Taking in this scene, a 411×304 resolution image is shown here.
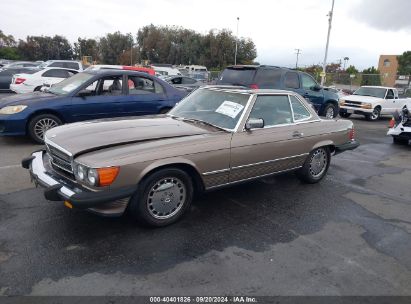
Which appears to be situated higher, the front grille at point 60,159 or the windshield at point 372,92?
the windshield at point 372,92

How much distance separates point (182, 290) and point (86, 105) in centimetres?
535

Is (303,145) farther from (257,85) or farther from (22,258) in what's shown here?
(257,85)

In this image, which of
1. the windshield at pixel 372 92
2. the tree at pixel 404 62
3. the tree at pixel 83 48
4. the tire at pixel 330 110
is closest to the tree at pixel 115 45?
the tree at pixel 83 48

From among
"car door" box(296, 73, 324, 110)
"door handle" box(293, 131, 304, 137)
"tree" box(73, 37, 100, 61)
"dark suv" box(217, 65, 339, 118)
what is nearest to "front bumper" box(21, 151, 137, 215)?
"door handle" box(293, 131, 304, 137)

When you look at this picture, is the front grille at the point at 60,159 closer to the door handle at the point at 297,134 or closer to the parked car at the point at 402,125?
the door handle at the point at 297,134

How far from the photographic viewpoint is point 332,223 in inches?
166

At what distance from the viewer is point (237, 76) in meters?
9.96

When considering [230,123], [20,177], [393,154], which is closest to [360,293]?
[230,123]

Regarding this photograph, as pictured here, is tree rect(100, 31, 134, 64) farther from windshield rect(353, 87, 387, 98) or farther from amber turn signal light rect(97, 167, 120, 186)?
amber turn signal light rect(97, 167, 120, 186)

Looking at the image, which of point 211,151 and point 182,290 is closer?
point 182,290

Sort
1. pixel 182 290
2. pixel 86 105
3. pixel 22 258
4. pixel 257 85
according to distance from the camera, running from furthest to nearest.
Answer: pixel 257 85 < pixel 86 105 < pixel 22 258 < pixel 182 290

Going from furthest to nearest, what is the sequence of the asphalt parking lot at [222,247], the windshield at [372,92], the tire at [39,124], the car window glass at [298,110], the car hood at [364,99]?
the windshield at [372,92] → the car hood at [364,99] → the tire at [39,124] → the car window glass at [298,110] → the asphalt parking lot at [222,247]

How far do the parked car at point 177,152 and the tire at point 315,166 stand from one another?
0.11 ft

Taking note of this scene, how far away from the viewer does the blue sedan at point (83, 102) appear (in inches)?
266
